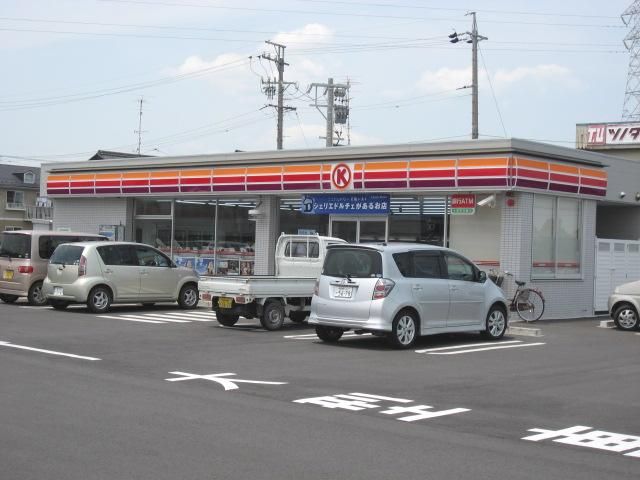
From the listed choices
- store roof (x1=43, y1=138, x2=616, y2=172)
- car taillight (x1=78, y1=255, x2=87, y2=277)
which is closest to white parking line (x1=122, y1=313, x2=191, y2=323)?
car taillight (x1=78, y1=255, x2=87, y2=277)

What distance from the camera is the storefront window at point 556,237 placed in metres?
21.6

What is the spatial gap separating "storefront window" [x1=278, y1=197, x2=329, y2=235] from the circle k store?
0.11ft

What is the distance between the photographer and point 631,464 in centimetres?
699

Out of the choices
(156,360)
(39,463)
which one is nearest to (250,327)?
(156,360)

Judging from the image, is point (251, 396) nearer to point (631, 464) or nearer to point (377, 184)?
point (631, 464)

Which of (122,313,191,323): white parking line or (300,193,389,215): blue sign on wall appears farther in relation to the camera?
(300,193,389,215): blue sign on wall

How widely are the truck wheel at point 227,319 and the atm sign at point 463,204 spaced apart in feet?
22.7

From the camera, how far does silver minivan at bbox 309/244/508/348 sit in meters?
14.3

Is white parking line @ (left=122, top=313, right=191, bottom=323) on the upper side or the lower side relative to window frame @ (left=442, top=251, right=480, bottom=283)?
lower

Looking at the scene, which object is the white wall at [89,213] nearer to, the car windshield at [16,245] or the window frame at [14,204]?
the car windshield at [16,245]

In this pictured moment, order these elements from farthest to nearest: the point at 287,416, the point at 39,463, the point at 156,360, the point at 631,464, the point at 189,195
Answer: the point at 189,195, the point at 156,360, the point at 287,416, the point at 631,464, the point at 39,463

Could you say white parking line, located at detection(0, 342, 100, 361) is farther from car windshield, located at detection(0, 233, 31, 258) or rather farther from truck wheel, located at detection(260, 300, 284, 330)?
car windshield, located at detection(0, 233, 31, 258)

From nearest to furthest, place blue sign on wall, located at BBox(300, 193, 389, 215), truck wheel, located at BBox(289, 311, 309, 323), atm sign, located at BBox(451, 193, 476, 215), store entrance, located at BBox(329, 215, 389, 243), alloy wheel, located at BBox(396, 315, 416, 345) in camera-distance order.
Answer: alloy wheel, located at BBox(396, 315, 416, 345)
truck wheel, located at BBox(289, 311, 309, 323)
atm sign, located at BBox(451, 193, 476, 215)
blue sign on wall, located at BBox(300, 193, 389, 215)
store entrance, located at BBox(329, 215, 389, 243)

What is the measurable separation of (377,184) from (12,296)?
32.9 feet
